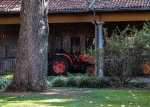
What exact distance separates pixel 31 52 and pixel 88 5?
861 cm

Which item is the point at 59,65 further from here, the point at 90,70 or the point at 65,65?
the point at 90,70

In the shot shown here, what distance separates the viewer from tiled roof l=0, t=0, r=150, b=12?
723 inches

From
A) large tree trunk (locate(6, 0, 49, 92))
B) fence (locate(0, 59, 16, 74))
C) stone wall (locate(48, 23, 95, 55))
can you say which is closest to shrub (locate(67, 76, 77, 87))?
large tree trunk (locate(6, 0, 49, 92))

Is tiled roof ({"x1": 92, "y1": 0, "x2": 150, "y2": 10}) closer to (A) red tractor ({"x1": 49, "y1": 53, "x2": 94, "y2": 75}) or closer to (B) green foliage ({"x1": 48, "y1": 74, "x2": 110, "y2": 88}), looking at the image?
(A) red tractor ({"x1": 49, "y1": 53, "x2": 94, "y2": 75})

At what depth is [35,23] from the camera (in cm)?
1194

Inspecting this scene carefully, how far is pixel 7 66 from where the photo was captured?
73.3ft

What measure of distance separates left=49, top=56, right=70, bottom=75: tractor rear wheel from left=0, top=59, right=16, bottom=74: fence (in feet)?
9.69

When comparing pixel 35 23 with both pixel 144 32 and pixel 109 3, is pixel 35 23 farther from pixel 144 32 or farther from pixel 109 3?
pixel 109 3

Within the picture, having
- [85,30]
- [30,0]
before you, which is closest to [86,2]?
[85,30]

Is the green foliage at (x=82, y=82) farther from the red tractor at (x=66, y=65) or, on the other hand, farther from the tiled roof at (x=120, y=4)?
the tiled roof at (x=120, y=4)

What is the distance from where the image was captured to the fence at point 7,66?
2191cm

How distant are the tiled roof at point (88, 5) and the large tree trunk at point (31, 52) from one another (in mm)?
7071

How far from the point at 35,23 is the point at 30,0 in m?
0.78

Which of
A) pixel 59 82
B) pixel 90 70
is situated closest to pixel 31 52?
pixel 59 82
